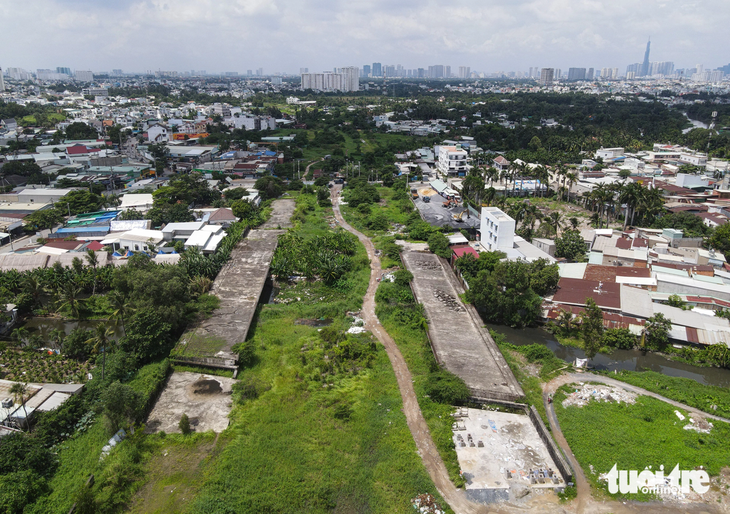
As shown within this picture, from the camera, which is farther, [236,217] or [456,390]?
[236,217]

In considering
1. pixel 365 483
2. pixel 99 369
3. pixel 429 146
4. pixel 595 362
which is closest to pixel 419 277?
Result: pixel 595 362

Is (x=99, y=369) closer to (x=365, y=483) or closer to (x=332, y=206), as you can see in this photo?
(x=365, y=483)

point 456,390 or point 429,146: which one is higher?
point 429,146

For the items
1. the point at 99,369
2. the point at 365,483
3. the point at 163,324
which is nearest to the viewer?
the point at 365,483

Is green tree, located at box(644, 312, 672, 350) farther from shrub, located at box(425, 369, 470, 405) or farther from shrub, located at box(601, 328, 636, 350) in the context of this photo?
shrub, located at box(425, 369, 470, 405)

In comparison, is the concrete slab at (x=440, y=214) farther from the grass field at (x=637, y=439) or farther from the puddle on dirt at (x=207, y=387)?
the puddle on dirt at (x=207, y=387)

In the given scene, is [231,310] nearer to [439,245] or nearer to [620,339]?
[439,245]

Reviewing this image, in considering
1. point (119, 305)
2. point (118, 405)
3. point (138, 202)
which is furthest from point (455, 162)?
point (118, 405)
